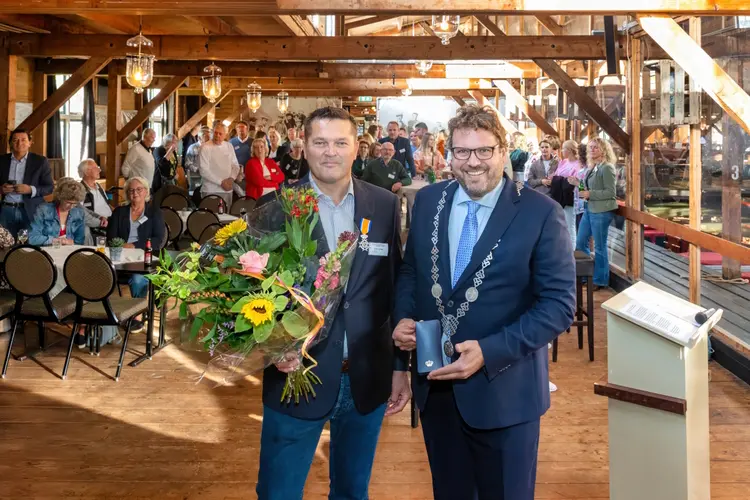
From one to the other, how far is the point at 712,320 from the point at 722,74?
336 cm

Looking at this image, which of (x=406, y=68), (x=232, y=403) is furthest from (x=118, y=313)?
(x=406, y=68)

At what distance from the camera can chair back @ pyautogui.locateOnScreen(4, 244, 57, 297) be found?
17.2 ft

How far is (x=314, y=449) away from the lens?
252 cm

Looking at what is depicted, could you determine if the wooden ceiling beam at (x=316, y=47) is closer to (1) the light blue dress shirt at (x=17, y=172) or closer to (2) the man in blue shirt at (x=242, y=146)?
(1) the light blue dress shirt at (x=17, y=172)

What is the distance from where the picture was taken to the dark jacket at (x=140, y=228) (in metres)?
6.43

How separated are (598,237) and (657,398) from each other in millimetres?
6672

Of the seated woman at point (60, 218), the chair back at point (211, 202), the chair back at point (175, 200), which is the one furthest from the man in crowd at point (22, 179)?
the chair back at point (175, 200)

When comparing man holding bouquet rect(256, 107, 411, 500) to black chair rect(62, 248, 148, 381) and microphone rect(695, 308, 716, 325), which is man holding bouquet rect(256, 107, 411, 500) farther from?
black chair rect(62, 248, 148, 381)

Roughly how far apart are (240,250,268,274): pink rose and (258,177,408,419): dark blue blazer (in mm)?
283

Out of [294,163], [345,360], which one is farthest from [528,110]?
[345,360]

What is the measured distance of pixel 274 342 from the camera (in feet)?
7.14

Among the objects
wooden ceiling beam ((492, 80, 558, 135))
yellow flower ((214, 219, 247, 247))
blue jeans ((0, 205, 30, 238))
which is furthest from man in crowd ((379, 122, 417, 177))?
yellow flower ((214, 219, 247, 247))

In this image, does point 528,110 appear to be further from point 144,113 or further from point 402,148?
point 144,113

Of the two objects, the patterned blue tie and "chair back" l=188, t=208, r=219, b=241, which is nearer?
the patterned blue tie
